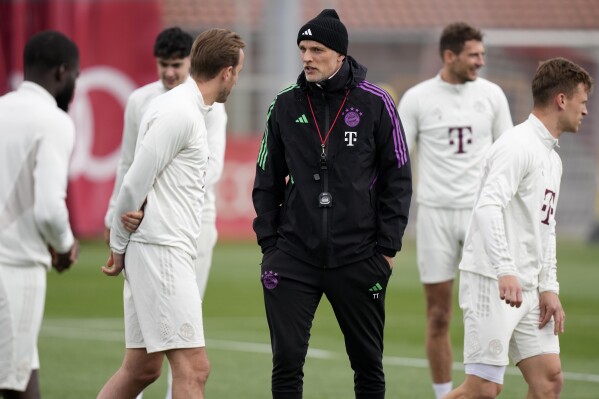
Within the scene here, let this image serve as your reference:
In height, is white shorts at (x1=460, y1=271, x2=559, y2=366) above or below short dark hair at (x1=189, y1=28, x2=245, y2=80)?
below

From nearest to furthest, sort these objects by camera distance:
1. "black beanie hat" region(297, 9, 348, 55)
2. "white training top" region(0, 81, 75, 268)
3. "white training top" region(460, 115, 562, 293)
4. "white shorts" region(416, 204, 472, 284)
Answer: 1. "white training top" region(0, 81, 75, 268)
2. "white training top" region(460, 115, 562, 293)
3. "black beanie hat" region(297, 9, 348, 55)
4. "white shorts" region(416, 204, 472, 284)

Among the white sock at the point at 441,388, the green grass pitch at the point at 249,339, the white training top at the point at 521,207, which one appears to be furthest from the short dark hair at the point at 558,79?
the green grass pitch at the point at 249,339

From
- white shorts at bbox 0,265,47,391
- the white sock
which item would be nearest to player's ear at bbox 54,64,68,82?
white shorts at bbox 0,265,47,391

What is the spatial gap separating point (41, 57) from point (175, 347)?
1.72 metres

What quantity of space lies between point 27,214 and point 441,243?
14.5ft

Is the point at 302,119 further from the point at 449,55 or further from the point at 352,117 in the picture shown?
the point at 449,55

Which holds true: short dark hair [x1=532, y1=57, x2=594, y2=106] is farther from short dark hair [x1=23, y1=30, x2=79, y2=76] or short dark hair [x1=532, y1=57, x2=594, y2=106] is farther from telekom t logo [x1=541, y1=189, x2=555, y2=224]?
short dark hair [x1=23, y1=30, x2=79, y2=76]

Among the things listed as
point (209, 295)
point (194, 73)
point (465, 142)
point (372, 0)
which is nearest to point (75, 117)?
point (209, 295)

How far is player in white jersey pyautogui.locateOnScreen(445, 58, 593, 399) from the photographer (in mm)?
6977

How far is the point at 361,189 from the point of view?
277 inches

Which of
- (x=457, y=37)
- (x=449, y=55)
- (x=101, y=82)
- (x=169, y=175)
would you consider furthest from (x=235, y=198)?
(x=169, y=175)

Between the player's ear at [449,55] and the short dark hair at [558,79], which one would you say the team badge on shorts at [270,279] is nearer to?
the short dark hair at [558,79]

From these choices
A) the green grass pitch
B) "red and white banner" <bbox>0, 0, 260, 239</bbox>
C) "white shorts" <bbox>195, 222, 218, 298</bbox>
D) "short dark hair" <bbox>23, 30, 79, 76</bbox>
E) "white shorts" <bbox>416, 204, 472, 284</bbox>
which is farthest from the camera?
"red and white banner" <bbox>0, 0, 260, 239</bbox>

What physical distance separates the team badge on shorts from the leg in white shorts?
113cm
